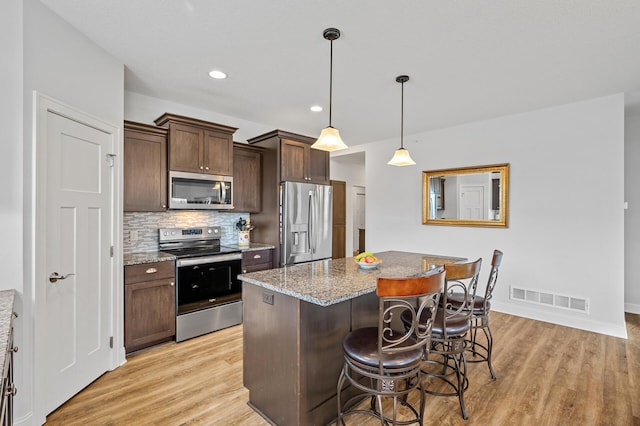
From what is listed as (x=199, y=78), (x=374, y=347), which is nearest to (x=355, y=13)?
(x=199, y=78)

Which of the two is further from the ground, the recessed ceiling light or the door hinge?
the recessed ceiling light

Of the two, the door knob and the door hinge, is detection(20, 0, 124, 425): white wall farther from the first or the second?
the door hinge

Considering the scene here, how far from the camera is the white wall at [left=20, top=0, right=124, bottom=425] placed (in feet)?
6.05

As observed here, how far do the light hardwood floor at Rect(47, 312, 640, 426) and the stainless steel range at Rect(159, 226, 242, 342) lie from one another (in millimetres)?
226

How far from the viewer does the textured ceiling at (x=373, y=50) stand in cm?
204

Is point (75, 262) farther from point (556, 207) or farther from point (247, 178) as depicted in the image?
point (556, 207)

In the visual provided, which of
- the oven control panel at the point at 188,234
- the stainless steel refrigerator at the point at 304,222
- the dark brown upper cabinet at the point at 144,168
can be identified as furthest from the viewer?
the stainless steel refrigerator at the point at 304,222

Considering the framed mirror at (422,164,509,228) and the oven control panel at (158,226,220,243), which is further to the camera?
the framed mirror at (422,164,509,228)

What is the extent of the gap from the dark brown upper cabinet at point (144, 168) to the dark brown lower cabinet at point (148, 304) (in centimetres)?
69

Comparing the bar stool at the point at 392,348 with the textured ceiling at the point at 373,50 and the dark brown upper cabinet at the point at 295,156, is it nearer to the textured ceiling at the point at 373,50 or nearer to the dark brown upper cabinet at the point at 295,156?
the textured ceiling at the point at 373,50

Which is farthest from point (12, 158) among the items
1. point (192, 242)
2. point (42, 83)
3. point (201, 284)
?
point (192, 242)

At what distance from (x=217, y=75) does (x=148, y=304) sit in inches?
92.1

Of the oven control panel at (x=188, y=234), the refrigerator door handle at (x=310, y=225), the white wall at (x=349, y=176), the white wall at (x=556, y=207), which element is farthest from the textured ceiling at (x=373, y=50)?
the white wall at (x=349, y=176)

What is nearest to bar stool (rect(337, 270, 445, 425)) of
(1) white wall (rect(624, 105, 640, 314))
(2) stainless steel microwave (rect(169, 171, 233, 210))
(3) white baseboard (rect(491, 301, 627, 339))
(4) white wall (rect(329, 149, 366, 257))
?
(2) stainless steel microwave (rect(169, 171, 233, 210))
